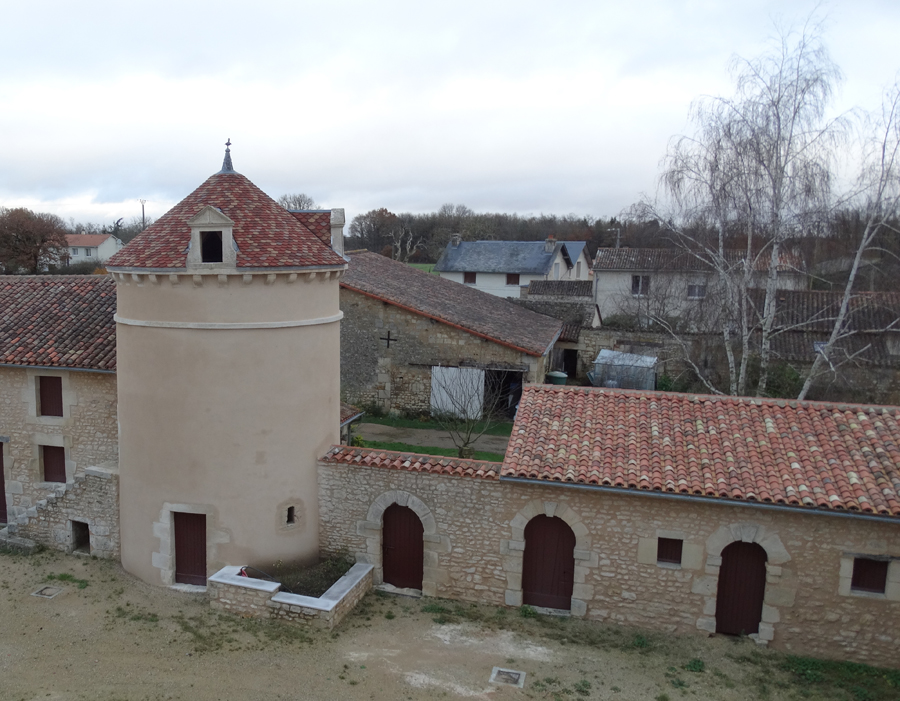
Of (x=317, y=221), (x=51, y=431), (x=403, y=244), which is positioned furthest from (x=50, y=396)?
(x=403, y=244)

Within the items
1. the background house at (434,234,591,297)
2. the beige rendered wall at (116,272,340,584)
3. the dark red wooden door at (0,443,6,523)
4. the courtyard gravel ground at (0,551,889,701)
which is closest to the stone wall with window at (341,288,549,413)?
the beige rendered wall at (116,272,340,584)

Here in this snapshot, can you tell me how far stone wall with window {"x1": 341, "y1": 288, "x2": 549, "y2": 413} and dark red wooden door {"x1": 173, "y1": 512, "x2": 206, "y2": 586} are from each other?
1229cm

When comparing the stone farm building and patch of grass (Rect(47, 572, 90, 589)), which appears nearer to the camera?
the stone farm building

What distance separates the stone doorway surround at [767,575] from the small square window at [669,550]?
44 centimetres

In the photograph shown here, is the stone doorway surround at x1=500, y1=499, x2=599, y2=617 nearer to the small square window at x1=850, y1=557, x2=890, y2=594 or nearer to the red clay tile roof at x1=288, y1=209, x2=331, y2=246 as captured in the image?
the small square window at x1=850, y1=557, x2=890, y2=594

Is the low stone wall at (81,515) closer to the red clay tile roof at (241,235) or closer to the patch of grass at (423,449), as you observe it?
the red clay tile roof at (241,235)

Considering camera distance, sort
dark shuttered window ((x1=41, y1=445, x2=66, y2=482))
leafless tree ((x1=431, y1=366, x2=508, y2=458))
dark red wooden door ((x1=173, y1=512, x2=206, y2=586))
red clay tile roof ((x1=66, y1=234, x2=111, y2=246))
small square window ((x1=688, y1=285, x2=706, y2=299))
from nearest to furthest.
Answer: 1. dark red wooden door ((x1=173, y1=512, x2=206, y2=586))
2. dark shuttered window ((x1=41, y1=445, x2=66, y2=482))
3. small square window ((x1=688, y1=285, x2=706, y2=299))
4. leafless tree ((x1=431, y1=366, x2=508, y2=458))
5. red clay tile roof ((x1=66, y1=234, x2=111, y2=246))

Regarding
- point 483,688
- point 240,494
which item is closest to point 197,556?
point 240,494

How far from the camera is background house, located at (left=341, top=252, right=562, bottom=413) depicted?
24203 millimetres

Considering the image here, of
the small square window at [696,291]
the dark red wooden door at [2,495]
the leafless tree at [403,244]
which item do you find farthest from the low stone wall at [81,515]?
the leafless tree at [403,244]

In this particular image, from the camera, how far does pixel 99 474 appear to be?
14453 mm

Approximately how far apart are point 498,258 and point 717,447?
129 feet

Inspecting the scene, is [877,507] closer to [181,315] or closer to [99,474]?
[181,315]

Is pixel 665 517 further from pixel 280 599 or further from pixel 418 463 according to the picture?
pixel 280 599
